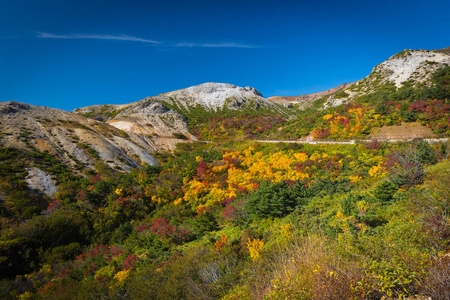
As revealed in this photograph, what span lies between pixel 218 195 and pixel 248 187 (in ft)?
11.9

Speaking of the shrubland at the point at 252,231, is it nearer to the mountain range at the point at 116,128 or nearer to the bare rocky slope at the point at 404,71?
the mountain range at the point at 116,128

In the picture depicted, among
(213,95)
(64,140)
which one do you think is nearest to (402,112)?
(64,140)

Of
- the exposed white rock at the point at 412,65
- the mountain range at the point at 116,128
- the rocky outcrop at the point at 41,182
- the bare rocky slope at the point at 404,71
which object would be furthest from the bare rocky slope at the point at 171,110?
the exposed white rock at the point at 412,65

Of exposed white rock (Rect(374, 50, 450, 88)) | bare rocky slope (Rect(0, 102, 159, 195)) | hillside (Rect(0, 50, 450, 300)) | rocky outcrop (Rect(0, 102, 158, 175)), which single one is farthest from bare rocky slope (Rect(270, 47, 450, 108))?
bare rocky slope (Rect(0, 102, 159, 195))

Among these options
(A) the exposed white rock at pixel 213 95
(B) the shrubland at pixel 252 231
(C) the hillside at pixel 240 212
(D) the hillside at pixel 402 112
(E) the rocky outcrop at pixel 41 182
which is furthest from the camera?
(A) the exposed white rock at pixel 213 95

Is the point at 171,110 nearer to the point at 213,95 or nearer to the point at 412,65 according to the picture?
the point at 213,95

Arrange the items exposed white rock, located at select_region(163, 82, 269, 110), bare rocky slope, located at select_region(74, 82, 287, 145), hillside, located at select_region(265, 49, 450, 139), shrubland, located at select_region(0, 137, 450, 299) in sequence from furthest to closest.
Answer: exposed white rock, located at select_region(163, 82, 269, 110) < bare rocky slope, located at select_region(74, 82, 287, 145) < hillside, located at select_region(265, 49, 450, 139) < shrubland, located at select_region(0, 137, 450, 299)

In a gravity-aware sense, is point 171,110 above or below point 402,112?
above

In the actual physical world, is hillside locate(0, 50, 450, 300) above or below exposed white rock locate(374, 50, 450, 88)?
below

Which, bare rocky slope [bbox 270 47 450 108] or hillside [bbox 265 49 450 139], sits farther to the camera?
bare rocky slope [bbox 270 47 450 108]

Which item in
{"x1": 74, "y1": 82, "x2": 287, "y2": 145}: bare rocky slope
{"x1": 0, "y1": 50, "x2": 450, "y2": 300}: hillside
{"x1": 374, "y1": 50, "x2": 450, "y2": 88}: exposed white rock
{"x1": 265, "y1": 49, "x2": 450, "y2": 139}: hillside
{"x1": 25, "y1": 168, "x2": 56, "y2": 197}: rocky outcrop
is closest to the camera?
{"x1": 0, "y1": 50, "x2": 450, "y2": 300}: hillside

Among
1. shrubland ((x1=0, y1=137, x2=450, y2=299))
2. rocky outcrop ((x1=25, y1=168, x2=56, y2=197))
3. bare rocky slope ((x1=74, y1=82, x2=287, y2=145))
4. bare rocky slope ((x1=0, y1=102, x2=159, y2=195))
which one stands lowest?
shrubland ((x1=0, y1=137, x2=450, y2=299))

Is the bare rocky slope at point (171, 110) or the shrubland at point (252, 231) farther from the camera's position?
the bare rocky slope at point (171, 110)

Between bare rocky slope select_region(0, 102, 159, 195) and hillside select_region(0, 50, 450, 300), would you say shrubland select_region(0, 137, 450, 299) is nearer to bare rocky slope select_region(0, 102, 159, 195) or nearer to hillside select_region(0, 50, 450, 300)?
hillside select_region(0, 50, 450, 300)
